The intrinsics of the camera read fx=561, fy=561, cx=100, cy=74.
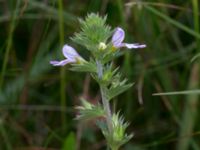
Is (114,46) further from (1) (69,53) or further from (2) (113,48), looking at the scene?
(1) (69,53)

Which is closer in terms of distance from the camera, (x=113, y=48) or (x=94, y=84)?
(x=113, y=48)

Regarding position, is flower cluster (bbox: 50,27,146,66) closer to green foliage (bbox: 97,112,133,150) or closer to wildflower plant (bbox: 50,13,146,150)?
wildflower plant (bbox: 50,13,146,150)

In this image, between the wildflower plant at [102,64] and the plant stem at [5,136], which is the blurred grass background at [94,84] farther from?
the wildflower plant at [102,64]

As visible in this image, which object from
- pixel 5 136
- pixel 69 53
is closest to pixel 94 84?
pixel 5 136

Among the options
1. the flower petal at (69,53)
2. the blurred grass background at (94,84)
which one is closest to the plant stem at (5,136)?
the blurred grass background at (94,84)

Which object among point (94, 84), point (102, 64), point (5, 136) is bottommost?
point (5, 136)

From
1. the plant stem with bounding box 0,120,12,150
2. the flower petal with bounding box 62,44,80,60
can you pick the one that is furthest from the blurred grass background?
the flower petal with bounding box 62,44,80,60

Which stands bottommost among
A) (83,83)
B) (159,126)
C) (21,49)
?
(159,126)

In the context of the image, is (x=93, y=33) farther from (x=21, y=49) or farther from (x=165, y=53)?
(x=21, y=49)

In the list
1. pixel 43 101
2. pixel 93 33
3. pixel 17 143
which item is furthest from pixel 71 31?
pixel 93 33
